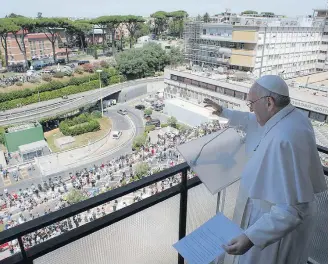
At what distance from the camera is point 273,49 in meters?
21.6

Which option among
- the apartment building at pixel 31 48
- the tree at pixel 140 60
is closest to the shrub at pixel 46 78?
the tree at pixel 140 60

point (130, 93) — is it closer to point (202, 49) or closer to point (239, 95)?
point (202, 49)

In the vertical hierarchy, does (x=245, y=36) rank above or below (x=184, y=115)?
above

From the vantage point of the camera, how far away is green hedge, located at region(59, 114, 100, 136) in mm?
15852

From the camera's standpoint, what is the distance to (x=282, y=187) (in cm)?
100

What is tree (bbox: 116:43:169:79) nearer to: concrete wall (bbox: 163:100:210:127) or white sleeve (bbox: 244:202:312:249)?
concrete wall (bbox: 163:100:210:127)

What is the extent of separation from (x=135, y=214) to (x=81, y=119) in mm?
16505

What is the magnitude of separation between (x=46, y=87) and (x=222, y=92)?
35.8ft

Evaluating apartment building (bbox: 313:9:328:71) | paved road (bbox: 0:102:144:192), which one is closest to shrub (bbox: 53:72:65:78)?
paved road (bbox: 0:102:144:192)

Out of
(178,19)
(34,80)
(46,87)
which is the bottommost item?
(46,87)

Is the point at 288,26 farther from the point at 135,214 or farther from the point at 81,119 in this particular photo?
the point at 135,214

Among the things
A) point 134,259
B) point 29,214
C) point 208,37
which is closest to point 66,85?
point 208,37

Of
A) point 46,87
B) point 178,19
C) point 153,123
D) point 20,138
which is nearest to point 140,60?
point 46,87

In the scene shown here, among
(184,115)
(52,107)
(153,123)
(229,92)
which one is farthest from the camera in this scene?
(52,107)
